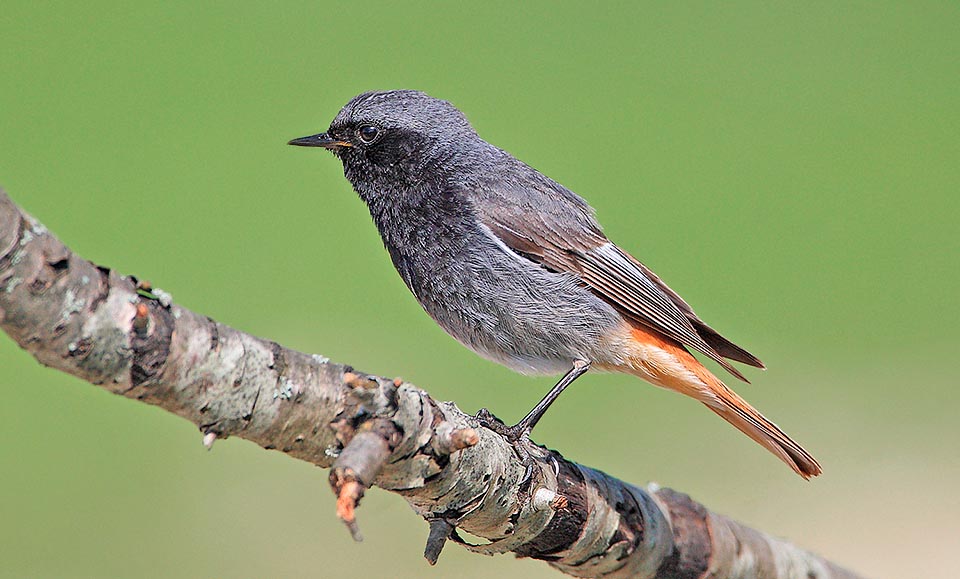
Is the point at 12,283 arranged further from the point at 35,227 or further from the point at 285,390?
the point at 285,390

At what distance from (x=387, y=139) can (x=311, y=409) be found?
2.52m

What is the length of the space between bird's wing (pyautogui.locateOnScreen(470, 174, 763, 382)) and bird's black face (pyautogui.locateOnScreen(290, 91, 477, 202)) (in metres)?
0.35

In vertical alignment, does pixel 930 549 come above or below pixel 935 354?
below

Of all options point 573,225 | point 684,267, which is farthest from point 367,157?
point 684,267

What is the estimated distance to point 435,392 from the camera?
24.6ft

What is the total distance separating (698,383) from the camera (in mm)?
4477

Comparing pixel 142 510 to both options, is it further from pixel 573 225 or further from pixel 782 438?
pixel 782 438

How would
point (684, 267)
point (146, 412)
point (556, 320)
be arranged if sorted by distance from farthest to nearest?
point (684, 267), point (146, 412), point (556, 320)

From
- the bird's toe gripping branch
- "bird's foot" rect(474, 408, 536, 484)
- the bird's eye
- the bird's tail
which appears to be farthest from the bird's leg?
the bird's eye

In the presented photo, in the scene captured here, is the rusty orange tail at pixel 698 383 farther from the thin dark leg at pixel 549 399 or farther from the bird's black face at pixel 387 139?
the bird's black face at pixel 387 139

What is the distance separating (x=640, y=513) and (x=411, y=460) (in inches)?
54.4

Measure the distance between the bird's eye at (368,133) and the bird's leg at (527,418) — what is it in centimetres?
135

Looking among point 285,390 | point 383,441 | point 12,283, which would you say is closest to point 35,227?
point 12,283

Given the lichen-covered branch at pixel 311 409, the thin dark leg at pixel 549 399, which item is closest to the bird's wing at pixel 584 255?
the thin dark leg at pixel 549 399
